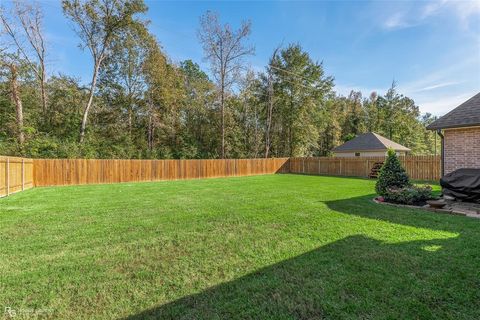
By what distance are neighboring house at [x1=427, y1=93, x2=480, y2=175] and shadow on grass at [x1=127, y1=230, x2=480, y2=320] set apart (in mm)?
5640

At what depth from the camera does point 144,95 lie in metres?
18.7

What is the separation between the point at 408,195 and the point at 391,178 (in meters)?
0.75

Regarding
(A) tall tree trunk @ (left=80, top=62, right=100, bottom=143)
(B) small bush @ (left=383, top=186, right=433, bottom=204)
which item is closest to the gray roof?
(B) small bush @ (left=383, top=186, right=433, bottom=204)

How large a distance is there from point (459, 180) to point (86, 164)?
14.3 meters

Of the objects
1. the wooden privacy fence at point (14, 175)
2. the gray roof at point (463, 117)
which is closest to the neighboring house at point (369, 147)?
the gray roof at point (463, 117)

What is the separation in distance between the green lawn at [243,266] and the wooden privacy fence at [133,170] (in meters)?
7.55

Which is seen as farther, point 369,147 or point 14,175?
point 369,147

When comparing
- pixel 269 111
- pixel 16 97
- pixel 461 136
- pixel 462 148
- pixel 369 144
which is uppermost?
pixel 269 111

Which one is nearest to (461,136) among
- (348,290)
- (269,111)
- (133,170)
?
(348,290)

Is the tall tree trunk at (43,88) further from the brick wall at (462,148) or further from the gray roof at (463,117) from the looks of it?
the brick wall at (462,148)

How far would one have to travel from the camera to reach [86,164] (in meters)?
12.6

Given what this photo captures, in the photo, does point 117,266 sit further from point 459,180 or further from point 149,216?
point 459,180

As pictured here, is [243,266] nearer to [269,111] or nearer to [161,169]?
[161,169]

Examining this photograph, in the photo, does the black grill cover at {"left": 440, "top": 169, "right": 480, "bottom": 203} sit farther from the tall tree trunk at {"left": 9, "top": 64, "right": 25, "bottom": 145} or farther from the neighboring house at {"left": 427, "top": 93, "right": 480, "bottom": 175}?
the tall tree trunk at {"left": 9, "top": 64, "right": 25, "bottom": 145}
